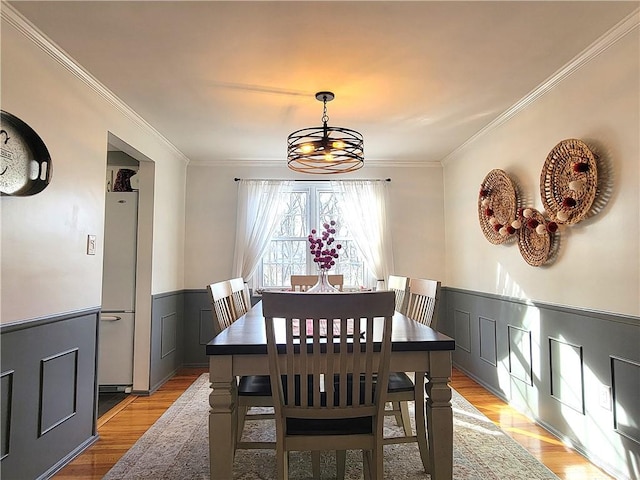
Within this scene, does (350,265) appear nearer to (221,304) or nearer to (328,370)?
(221,304)

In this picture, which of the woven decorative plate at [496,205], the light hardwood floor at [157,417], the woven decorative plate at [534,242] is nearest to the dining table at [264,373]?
the light hardwood floor at [157,417]

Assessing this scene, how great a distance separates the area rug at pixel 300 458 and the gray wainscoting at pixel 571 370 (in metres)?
0.36

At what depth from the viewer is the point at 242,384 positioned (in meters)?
2.15

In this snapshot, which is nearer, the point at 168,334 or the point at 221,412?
the point at 221,412

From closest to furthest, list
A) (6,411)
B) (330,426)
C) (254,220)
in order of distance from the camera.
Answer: (330,426) < (6,411) < (254,220)

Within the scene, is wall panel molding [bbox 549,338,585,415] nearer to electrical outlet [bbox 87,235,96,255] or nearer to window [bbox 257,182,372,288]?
window [bbox 257,182,372,288]

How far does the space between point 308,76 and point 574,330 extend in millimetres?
2262

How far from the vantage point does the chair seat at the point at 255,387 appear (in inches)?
79.5

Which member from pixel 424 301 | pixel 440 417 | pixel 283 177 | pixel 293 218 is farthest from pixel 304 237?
pixel 440 417

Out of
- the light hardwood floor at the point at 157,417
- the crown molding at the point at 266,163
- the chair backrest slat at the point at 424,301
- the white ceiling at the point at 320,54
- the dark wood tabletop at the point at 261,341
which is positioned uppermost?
the white ceiling at the point at 320,54

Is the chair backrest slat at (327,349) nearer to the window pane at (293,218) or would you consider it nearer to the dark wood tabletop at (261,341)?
the dark wood tabletop at (261,341)

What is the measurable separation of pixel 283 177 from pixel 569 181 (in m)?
3.01

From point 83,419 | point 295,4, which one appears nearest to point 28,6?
point 295,4

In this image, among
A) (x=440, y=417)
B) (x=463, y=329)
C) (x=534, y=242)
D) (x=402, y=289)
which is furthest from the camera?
(x=463, y=329)
